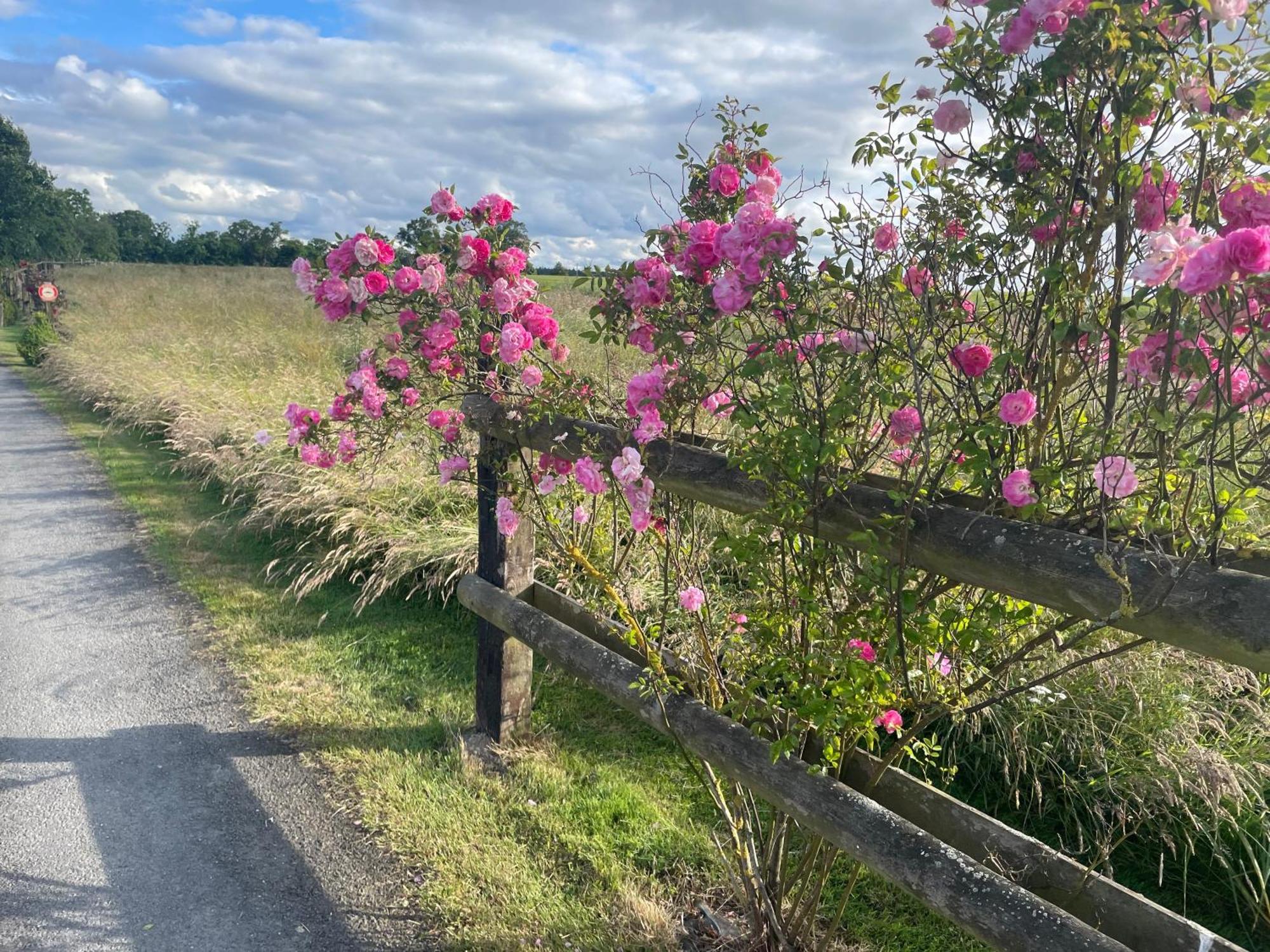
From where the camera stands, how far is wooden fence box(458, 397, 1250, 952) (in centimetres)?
140

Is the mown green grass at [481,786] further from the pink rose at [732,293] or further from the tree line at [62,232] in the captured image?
the tree line at [62,232]

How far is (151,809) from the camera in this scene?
324cm

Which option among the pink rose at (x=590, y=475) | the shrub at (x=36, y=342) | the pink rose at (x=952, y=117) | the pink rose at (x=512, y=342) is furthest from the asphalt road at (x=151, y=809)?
the shrub at (x=36, y=342)

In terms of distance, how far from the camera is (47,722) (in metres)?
3.84

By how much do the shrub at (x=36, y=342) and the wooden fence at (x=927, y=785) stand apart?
55.2 ft

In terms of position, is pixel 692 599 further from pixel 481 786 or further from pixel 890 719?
pixel 481 786

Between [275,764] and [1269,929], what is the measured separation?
3664 millimetres

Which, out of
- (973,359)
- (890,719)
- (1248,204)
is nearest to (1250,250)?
(1248,204)

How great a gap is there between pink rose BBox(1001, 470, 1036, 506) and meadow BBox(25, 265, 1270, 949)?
110cm

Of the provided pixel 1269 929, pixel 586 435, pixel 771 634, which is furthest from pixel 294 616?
pixel 1269 929

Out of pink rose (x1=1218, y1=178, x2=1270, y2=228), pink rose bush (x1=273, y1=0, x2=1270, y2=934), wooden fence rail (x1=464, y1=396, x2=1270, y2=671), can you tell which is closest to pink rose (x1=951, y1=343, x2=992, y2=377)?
pink rose bush (x1=273, y1=0, x2=1270, y2=934)

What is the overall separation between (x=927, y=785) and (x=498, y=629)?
186 cm

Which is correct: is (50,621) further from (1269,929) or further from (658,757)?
(1269,929)

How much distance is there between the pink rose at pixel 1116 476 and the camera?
1.40m
